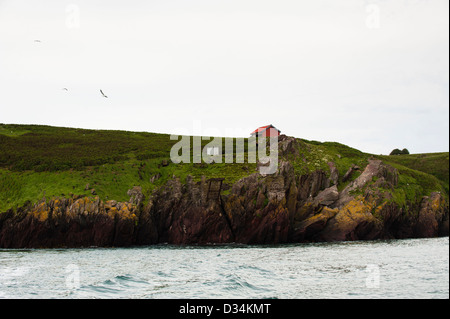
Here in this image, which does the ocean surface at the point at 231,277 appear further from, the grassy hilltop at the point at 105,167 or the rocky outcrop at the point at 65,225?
the grassy hilltop at the point at 105,167

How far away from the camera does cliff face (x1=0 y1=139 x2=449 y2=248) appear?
60031 mm

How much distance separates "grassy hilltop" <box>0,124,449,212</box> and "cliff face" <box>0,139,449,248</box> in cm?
303

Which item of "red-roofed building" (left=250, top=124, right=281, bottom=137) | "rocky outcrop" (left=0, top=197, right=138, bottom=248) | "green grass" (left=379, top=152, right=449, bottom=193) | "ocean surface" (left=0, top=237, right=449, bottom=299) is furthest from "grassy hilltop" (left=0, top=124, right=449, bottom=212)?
"ocean surface" (left=0, top=237, right=449, bottom=299)

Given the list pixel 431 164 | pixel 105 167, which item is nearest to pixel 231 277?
pixel 105 167

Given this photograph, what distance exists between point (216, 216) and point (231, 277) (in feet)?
122

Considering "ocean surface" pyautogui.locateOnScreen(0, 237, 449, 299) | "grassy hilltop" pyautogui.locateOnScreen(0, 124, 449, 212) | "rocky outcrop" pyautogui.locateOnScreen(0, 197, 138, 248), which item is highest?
"grassy hilltop" pyautogui.locateOnScreen(0, 124, 449, 212)

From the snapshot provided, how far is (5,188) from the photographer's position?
2630 inches

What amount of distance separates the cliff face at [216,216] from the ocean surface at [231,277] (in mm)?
21278

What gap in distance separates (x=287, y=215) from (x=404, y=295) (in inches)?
1678

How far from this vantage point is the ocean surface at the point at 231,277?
22734 millimetres

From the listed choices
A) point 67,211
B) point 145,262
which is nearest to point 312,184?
point 67,211

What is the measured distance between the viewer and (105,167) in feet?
248

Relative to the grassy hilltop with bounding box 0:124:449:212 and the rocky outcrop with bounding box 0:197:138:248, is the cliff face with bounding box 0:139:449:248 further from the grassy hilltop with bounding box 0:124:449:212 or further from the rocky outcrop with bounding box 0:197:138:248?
the grassy hilltop with bounding box 0:124:449:212

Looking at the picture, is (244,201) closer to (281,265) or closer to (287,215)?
(287,215)
